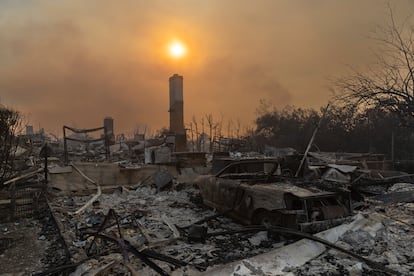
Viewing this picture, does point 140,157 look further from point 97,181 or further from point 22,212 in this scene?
point 22,212

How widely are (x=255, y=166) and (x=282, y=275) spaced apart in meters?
7.28

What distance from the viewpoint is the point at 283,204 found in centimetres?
600

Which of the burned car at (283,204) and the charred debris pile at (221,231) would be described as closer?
the charred debris pile at (221,231)

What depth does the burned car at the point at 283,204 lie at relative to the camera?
19.5 ft

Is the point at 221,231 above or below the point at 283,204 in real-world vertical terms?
below

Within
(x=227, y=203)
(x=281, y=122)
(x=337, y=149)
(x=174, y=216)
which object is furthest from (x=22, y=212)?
(x=281, y=122)

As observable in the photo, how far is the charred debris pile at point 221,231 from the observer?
487cm

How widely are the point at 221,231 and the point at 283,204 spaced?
1.41 m

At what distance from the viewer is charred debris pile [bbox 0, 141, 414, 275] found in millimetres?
4871

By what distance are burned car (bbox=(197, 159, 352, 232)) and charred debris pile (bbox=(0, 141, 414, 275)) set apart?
0.02m

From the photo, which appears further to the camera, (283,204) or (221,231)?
(221,231)

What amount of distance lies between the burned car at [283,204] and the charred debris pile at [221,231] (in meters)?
0.02

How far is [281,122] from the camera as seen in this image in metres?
31.1

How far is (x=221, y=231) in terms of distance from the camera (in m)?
6.58
